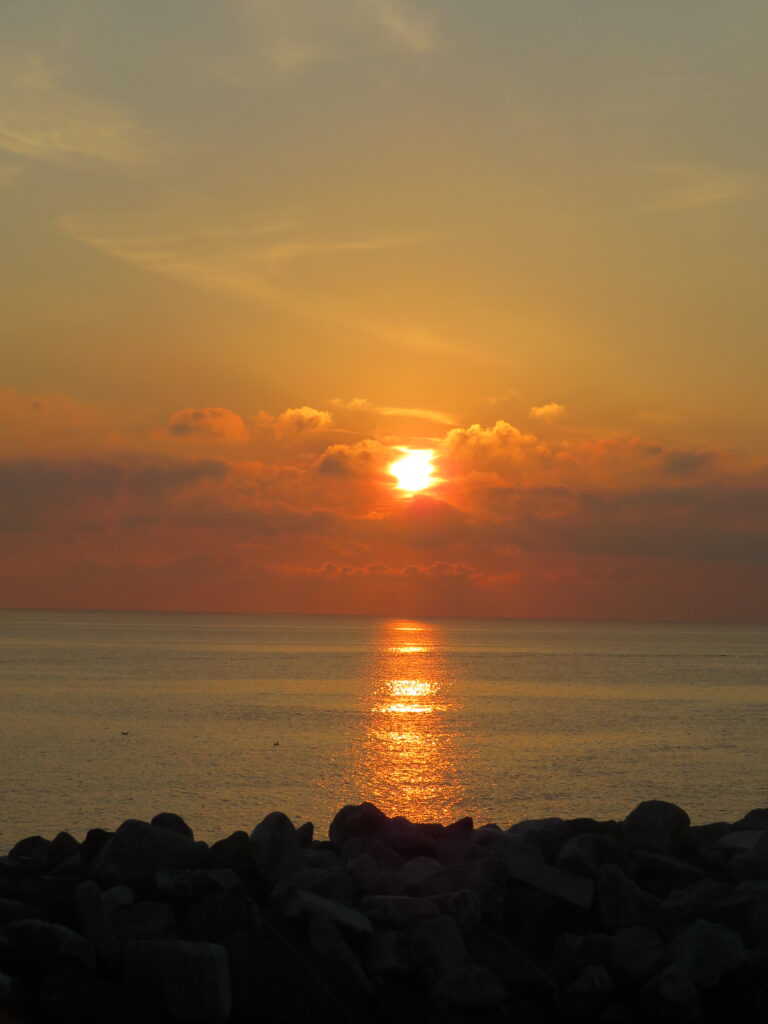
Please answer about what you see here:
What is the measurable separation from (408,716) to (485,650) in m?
120

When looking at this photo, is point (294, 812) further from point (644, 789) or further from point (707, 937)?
point (707, 937)

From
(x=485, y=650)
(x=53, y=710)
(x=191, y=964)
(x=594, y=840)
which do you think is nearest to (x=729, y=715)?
(x=53, y=710)

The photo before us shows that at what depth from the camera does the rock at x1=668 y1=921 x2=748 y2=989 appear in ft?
37.4

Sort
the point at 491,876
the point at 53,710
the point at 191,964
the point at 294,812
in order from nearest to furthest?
the point at 191,964, the point at 491,876, the point at 294,812, the point at 53,710

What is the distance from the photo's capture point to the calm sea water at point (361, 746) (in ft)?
111

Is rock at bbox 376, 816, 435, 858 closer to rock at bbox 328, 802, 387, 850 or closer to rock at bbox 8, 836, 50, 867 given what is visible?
rock at bbox 328, 802, 387, 850

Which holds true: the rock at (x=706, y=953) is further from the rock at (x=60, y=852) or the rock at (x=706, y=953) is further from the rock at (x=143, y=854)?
the rock at (x=60, y=852)

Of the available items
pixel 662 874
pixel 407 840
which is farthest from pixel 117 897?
pixel 662 874

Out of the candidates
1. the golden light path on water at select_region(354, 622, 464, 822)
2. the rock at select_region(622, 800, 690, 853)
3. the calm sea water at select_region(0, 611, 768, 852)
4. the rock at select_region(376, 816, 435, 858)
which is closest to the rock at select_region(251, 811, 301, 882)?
the rock at select_region(376, 816, 435, 858)

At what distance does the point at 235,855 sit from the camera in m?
13.1

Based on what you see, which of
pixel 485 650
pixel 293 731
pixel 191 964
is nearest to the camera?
pixel 191 964

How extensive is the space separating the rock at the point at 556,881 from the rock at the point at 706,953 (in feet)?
4.41

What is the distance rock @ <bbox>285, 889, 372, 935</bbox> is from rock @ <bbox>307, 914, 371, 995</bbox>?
8 cm

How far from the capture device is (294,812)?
32.5 metres
